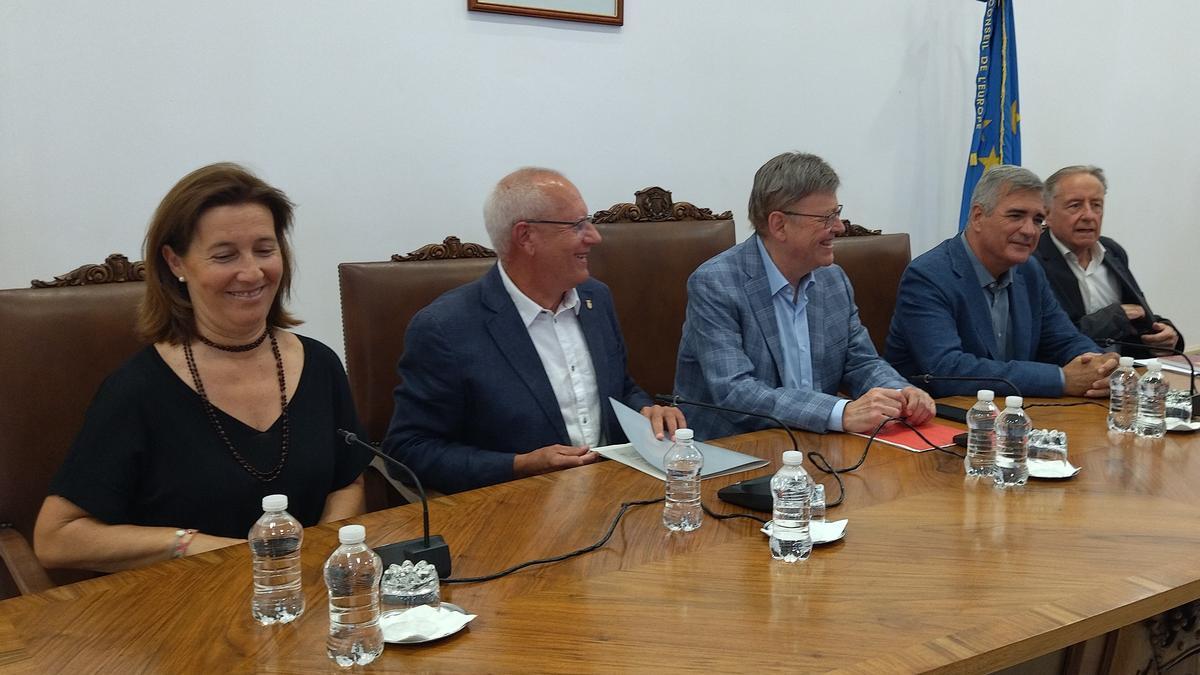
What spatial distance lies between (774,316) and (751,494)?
0.89m

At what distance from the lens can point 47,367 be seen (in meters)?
1.99

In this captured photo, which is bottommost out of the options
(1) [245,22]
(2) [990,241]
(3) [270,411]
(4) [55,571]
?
(4) [55,571]

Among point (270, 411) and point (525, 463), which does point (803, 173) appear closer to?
point (525, 463)

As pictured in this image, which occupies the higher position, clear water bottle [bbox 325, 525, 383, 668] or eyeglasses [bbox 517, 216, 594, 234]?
eyeglasses [bbox 517, 216, 594, 234]

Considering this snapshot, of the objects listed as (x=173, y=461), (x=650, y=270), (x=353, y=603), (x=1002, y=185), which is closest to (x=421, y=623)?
(x=353, y=603)

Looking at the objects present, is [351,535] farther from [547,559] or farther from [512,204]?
[512,204]

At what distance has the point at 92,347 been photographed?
204cm

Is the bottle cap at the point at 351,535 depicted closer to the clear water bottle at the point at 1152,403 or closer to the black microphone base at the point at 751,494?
the black microphone base at the point at 751,494

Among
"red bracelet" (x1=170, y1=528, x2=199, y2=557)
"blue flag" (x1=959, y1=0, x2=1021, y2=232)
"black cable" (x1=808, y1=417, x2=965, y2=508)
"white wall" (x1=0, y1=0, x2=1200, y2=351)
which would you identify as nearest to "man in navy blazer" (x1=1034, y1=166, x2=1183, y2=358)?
"blue flag" (x1=959, y1=0, x2=1021, y2=232)

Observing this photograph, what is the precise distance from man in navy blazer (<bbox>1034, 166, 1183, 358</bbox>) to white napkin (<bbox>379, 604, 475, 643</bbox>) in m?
2.65

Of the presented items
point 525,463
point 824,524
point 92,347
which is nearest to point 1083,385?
point 824,524

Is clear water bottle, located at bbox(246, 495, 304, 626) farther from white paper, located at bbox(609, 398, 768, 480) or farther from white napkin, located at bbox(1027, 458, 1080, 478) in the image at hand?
white napkin, located at bbox(1027, 458, 1080, 478)

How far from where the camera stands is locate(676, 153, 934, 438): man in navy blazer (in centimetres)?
238

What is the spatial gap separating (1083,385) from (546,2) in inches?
79.6
